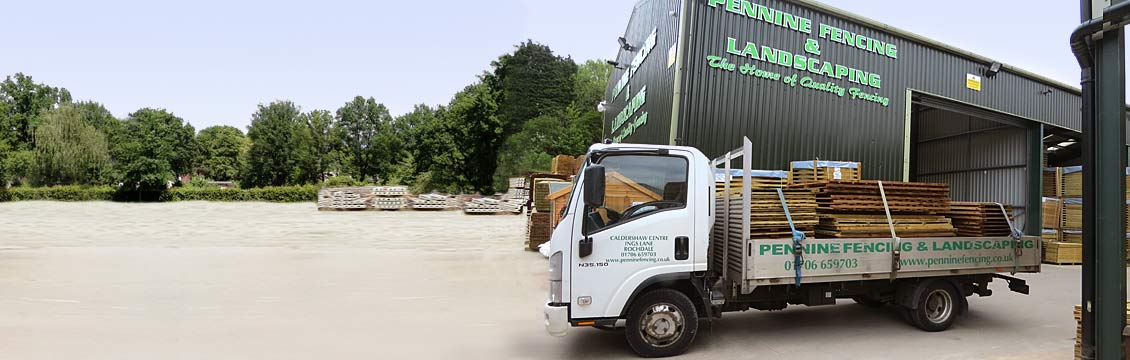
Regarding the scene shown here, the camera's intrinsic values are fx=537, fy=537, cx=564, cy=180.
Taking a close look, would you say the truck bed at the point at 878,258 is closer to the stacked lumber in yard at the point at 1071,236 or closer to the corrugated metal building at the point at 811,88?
the corrugated metal building at the point at 811,88

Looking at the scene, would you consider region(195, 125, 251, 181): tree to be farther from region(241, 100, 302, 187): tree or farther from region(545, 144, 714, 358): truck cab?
region(545, 144, 714, 358): truck cab

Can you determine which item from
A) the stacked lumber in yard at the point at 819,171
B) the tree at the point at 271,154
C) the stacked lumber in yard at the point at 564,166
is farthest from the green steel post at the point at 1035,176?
the tree at the point at 271,154

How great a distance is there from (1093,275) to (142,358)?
8779 millimetres

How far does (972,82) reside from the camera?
14.5 metres

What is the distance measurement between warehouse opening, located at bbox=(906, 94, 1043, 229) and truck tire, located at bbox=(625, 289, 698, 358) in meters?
11.7

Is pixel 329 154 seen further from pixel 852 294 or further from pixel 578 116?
pixel 852 294

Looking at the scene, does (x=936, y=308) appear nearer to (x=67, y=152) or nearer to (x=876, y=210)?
(x=876, y=210)

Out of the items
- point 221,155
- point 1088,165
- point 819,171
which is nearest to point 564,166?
point 819,171

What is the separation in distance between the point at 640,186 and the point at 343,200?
38.1 metres

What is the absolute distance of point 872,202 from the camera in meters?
6.17

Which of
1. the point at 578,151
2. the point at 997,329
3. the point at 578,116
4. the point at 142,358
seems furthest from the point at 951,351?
the point at 578,116

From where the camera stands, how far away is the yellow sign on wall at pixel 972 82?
14375 millimetres

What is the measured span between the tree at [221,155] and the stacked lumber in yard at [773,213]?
7952 cm

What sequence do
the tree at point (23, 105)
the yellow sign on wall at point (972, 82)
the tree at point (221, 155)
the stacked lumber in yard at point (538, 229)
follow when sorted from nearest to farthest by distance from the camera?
1. the yellow sign on wall at point (972, 82)
2. the stacked lumber in yard at point (538, 229)
3. the tree at point (23, 105)
4. the tree at point (221, 155)
